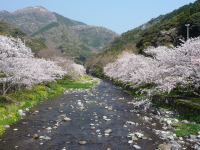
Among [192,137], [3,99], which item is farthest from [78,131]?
[3,99]

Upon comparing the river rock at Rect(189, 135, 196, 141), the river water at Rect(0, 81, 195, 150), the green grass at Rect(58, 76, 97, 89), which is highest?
the river rock at Rect(189, 135, 196, 141)

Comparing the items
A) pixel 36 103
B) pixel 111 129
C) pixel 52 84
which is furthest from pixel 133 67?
pixel 111 129

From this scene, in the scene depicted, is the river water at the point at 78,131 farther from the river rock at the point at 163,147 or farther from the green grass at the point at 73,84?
the green grass at the point at 73,84

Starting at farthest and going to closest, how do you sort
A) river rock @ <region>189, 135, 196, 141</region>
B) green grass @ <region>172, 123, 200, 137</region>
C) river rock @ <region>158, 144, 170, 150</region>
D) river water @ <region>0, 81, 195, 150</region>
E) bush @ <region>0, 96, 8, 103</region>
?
bush @ <region>0, 96, 8, 103</region>, green grass @ <region>172, 123, 200, 137</region>, river rock @ <region>189, 135, 196, 141</region>, river water @ <region>0, 81, 195, 150</region>, river rock @ <region>158, 144, 170, 150</region>

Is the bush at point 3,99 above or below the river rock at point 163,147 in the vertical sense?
above

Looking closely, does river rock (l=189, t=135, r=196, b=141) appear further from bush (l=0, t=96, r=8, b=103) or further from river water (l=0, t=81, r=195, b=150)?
bush (l=0, t=96, r=8, b=103)

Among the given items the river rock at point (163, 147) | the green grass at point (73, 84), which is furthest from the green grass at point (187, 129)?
the green grass at point (73, 84)

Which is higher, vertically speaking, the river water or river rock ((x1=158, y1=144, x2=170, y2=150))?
river rock ((x1=158, y1=144, x2=170, y2=150))

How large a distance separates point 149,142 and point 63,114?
8108mm

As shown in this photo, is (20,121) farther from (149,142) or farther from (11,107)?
(149,142)

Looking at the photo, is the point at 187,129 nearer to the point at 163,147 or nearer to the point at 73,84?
the point at 163,147

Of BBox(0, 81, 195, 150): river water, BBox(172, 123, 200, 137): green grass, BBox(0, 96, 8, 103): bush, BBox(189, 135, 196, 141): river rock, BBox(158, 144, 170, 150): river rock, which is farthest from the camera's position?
BBox(0, 96, 8, 103): bush

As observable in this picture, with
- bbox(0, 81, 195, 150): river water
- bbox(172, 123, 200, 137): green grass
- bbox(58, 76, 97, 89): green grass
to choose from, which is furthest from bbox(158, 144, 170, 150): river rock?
bbox(58, 76, 97, 89): green grass

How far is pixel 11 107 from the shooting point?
536 inches
